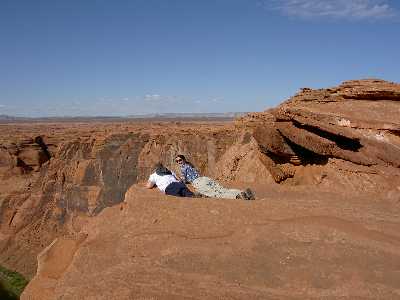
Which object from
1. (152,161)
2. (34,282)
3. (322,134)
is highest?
(322,134)

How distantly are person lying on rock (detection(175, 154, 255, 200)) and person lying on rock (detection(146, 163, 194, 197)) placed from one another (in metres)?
0.44

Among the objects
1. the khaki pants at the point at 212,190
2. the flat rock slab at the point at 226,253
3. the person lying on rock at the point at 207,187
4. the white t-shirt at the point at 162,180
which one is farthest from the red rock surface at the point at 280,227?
the khaki pants at the point at 212,190

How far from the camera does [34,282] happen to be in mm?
4977

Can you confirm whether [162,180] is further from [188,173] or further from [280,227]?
[280,227]

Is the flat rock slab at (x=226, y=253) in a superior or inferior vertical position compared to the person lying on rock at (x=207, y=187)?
inferior

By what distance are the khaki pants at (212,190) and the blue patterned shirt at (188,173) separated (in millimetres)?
547

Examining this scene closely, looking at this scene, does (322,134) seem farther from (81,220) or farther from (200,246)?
(81,220)

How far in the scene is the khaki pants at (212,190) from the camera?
22.5ft

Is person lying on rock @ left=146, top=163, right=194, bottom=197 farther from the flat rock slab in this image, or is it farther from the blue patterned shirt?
the blue patterned shirt

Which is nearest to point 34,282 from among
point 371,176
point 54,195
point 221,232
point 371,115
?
point 221,232

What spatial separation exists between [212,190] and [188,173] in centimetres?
117

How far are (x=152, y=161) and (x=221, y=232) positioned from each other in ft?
78.4

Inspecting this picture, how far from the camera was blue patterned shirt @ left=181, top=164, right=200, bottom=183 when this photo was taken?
324 inches

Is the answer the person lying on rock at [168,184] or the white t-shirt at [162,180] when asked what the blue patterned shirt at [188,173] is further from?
the white t-shirt at [162,180]
